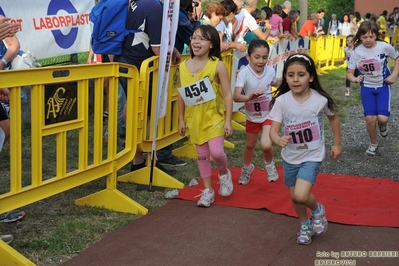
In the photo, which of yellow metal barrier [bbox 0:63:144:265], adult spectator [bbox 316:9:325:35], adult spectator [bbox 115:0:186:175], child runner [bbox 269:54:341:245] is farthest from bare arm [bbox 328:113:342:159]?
adult spectator [bbox 316:9:325:35]

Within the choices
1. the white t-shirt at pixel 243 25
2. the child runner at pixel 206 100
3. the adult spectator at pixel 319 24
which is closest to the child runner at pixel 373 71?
the child runner at pixel 206 100

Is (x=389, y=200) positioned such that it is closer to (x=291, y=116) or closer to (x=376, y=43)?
(x=291, y=116)

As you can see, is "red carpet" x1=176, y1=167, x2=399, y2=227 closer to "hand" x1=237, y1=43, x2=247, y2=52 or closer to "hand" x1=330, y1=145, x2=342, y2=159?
"hand" x1=330, y1=145, x2=342, y2=159

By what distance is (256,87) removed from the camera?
6719 millimetres

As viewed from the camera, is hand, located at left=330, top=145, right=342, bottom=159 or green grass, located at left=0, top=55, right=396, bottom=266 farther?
hand, located at left=330, top=145, right=342, bottom=159

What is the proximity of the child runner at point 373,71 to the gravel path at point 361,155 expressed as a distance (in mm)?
258

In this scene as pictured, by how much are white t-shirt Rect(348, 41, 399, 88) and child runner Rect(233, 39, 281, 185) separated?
196 centimetres

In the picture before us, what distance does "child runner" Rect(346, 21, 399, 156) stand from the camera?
8250 millimetres

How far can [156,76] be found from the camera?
6645 mm

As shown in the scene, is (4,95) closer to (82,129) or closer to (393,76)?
(82,129)

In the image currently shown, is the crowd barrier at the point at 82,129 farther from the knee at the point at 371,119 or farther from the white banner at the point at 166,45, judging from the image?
the knee at the point at 371,119

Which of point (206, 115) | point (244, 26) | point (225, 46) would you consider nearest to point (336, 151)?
point (206, 115)

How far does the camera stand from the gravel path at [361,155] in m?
7.71

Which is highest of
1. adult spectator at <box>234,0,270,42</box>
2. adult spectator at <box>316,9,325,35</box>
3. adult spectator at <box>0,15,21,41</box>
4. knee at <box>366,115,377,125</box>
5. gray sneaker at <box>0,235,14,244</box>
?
adult spectator at <box>0,15,21,41</box>
